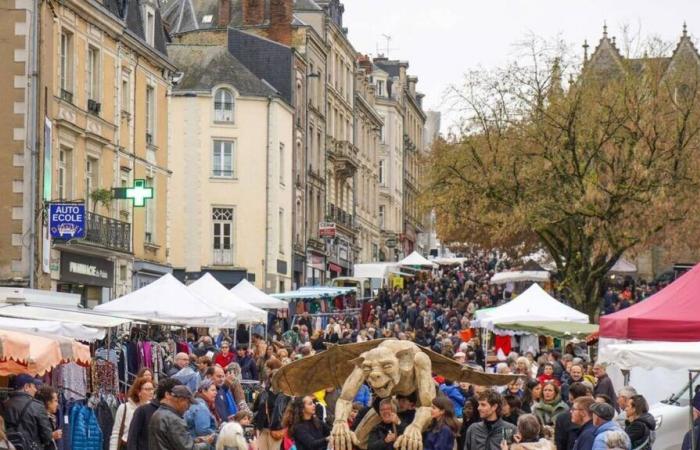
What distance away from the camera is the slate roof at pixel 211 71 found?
5969cm

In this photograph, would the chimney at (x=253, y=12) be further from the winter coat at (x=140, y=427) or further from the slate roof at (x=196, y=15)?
the winter coat at (x=140, y=427)

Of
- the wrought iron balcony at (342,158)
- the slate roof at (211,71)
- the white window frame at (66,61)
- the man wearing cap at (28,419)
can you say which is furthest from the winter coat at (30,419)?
the wrought iron balcony at (342,158)

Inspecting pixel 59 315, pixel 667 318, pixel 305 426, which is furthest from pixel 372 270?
pixel 305 426

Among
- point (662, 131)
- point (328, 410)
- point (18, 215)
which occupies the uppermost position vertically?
point (662, 131)

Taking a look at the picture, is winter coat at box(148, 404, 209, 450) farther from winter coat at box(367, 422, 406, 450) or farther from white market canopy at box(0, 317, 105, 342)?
white market canopy at box(0, 317, 105, 342)

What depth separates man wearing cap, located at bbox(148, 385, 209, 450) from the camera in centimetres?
1397

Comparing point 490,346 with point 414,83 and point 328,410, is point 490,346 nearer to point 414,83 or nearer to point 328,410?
point 328,410

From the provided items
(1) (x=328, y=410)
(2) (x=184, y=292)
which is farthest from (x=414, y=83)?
(1) (x=328, y=410)

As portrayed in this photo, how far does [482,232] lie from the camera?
190ft

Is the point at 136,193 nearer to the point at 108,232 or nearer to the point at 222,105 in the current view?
the point at 108,232

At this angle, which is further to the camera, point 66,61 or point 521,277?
point 521,277

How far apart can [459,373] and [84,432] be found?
714cm

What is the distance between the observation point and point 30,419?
53.0 feet

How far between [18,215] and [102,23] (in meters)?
7.06
